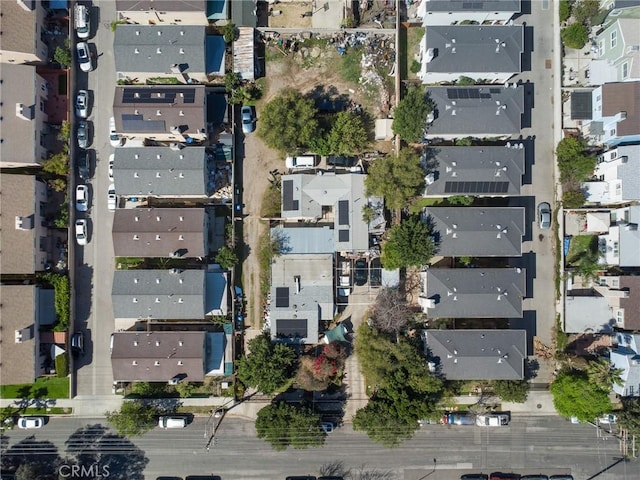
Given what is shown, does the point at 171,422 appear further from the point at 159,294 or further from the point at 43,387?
the point at 43,387

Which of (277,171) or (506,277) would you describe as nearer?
(506,277)

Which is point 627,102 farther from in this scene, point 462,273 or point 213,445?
point 213,445

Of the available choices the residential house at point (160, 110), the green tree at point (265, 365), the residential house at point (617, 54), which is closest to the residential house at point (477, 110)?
the residential house at point (617, 54)

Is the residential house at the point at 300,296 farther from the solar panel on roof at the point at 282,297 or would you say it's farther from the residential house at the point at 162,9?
the residential house at the point at 162,9

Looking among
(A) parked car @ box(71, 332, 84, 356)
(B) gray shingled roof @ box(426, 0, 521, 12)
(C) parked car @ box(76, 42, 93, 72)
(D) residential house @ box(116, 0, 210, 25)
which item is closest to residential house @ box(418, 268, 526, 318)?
A: (B) gray shingled roof @ box(426, 0, 521, 12)

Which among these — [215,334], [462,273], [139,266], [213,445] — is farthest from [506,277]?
[139,266]

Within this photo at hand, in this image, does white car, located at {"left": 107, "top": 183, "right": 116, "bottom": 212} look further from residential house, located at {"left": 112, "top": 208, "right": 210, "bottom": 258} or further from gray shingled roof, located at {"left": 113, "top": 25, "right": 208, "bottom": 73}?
Result: gray shingled roof, located at {"left": 113, "top": 25, "right": 208, "bottom": 73}

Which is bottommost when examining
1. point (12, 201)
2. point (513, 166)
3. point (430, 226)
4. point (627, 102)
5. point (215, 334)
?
point (215, 334)

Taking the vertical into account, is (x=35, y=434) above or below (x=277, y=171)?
below
